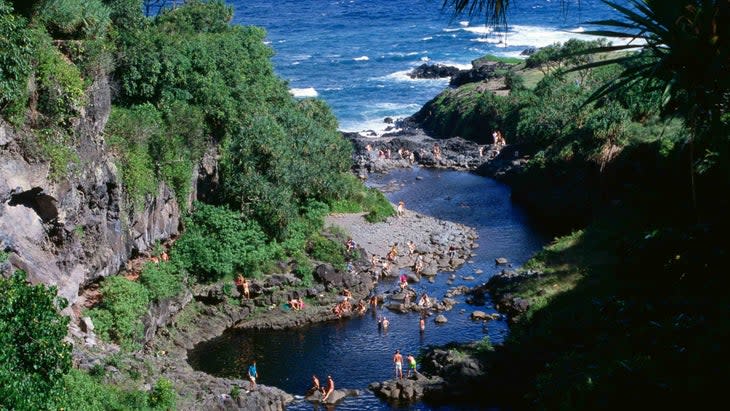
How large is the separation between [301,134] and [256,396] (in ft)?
75.9

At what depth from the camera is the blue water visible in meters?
91.6

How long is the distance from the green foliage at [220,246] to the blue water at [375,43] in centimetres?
3400

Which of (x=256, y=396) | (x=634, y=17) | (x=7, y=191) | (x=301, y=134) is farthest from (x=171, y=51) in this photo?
(x=634, y=17)

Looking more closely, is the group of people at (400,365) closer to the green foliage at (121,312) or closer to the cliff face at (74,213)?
the green foliage at (121,312)

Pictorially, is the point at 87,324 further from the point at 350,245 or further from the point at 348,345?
the point at 350,245

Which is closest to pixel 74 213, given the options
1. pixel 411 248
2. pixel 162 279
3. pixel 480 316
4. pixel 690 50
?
pixel 162 279

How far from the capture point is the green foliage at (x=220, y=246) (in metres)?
39.0

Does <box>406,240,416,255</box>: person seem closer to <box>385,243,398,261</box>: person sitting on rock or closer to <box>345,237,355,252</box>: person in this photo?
<box>385,243,398,261</box>: person sitting on rock

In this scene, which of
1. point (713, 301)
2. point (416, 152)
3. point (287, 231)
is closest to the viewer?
point (713, 301)

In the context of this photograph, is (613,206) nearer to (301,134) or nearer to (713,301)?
(301,134)

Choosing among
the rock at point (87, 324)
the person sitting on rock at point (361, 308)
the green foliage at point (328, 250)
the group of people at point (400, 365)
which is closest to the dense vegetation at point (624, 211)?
the group of people at point (400, 365)

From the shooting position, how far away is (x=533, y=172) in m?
58.7

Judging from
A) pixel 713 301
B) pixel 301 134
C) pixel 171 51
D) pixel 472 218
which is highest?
pixel 171 51

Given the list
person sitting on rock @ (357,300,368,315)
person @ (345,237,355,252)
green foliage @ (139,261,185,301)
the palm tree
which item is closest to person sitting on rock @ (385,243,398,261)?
person @ (345,237,355,252)
